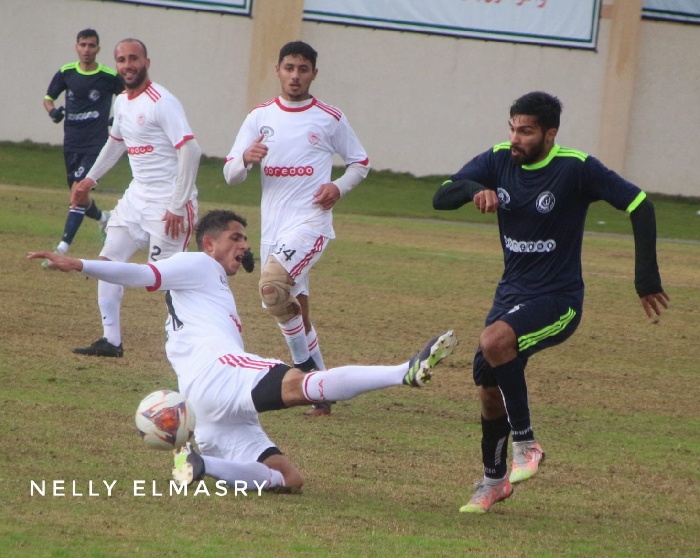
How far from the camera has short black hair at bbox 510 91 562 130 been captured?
656 cm

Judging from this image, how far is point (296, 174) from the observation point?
366 inches

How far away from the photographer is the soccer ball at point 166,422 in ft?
20.1

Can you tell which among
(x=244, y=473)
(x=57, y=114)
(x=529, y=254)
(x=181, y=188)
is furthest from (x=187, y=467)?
(x=57, y=114)

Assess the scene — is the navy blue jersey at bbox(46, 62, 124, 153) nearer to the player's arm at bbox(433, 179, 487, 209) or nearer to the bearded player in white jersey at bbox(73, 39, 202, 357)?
the bearded player in white jersey at bbox(73, 39, 202, 357)

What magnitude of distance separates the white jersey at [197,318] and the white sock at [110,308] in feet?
10.6

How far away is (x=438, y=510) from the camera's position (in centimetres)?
638

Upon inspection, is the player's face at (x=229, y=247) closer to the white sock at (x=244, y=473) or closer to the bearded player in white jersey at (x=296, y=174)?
the white sock at (x=244, y=473)

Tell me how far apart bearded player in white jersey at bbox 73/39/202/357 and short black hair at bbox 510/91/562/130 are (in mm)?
3869

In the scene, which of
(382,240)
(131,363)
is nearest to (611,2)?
(382,240)

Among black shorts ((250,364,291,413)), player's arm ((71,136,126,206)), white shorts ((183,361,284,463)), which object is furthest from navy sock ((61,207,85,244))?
black shorts ((250,364,291,413))

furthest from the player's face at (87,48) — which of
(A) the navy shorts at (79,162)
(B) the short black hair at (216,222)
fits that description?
(B) the short black hair at (216,222)

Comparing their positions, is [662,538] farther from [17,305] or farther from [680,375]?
[17,305]

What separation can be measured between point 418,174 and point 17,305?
21189 millimetres

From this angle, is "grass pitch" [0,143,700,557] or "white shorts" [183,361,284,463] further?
"white shorts" [183,361,284,463]
